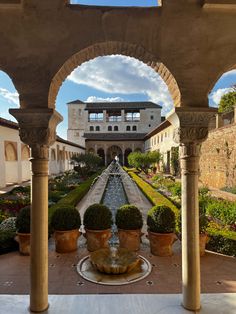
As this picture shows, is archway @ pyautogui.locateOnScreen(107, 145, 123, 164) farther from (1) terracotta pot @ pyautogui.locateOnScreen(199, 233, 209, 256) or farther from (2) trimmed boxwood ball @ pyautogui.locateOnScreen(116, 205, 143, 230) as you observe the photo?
(1) terracotta pot @ pyautogui.locateOnScreen(199, 233, 209, 256)

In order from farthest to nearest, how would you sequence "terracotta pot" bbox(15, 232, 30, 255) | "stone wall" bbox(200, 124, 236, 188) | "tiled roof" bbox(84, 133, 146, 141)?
"tiled roof" bbox(84, 133, 146, 141) < "stone wall" bbox(200, 124, 236, 188) < "terracotta pot" bbox(15, 232, 30, 255)

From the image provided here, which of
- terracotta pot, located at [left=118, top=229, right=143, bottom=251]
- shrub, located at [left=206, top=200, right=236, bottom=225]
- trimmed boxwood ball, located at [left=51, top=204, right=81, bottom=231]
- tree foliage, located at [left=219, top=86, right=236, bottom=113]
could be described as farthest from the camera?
tree foliage, located at [left=219, top=86, right=236, bottom=113]

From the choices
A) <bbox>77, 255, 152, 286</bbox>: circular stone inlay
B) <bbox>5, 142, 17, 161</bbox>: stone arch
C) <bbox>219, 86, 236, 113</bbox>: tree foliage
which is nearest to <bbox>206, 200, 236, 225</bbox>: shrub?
<bbox>77, 255, 152, 286</bbox>: circular stone inlay

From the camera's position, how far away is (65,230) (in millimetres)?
6008

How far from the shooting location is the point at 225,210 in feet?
26.6

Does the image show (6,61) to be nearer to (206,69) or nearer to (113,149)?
(206,69)

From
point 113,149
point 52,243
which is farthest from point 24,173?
point 113,149

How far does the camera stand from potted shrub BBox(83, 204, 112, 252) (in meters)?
6.11

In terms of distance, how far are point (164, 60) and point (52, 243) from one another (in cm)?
561

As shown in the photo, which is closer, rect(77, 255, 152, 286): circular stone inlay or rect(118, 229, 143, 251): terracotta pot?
rect(77, 255, 152, 286): circular stone inlay

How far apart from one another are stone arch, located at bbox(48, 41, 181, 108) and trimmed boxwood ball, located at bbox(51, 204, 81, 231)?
11.0 feet

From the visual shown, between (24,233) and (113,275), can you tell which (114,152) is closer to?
(24,233)

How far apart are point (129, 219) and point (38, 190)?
3.28 meters

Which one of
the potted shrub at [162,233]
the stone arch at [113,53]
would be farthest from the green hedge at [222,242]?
the stone arch at [113,53]
